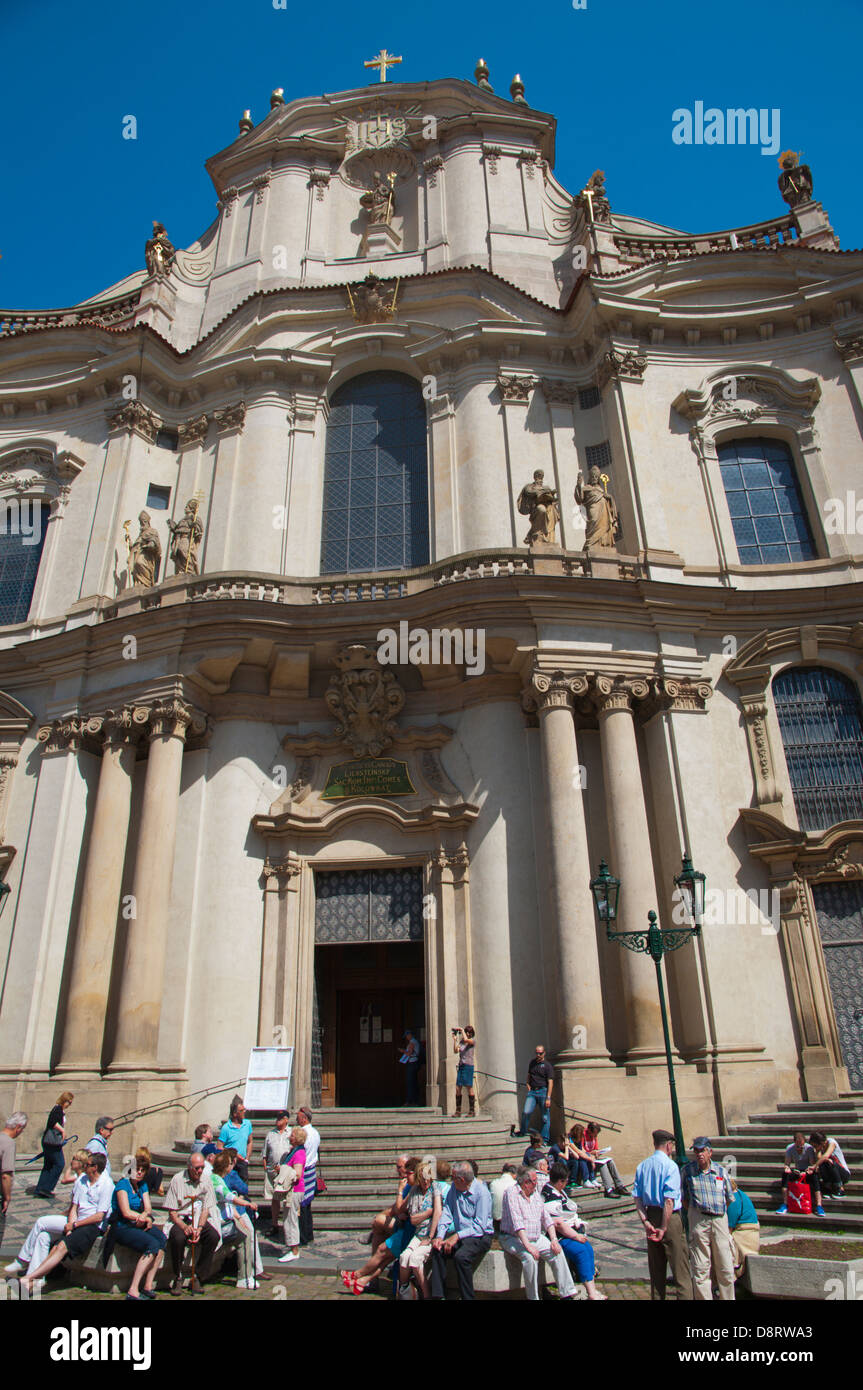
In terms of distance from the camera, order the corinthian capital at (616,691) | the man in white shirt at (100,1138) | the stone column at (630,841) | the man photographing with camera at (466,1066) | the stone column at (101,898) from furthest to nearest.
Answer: the corinthian capital at (616,691)
the stone column at (101,898)
the man photographing with camera at (466,1066)
the stone column at (630,841)
the man in white shirt at (100,1138)

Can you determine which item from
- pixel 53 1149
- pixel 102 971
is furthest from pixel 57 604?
pixel 53 1149

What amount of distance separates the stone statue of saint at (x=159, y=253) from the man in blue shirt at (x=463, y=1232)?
79.8 feet

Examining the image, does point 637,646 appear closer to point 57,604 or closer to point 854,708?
point 854,708

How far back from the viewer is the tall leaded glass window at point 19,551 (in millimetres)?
21609

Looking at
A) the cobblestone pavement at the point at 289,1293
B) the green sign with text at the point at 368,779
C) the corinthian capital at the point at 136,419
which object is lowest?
the cobblestone pavement at the point at 289,1293

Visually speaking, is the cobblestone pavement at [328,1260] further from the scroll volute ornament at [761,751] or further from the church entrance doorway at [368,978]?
the scroll volute ornament at [761,751]

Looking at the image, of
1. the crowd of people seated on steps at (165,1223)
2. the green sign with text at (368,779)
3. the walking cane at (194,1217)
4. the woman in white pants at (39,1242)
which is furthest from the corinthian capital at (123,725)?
the walking cane at (194,1217)

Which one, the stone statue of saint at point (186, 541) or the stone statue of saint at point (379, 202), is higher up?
the stone statue of saint at point (379, 202)

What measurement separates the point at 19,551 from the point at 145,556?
189 inches

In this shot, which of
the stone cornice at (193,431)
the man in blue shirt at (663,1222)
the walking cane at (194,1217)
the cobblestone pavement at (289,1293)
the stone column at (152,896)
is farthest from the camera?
the stone cornice at (193,431)

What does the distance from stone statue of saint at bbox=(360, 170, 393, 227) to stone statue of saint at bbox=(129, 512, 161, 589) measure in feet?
→ 39.2

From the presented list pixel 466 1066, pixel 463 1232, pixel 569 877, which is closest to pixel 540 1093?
pixel 466 1066

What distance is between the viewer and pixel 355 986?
17.5m

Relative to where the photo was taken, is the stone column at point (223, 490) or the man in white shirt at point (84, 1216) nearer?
the man in white shirt at point (84, 1216)
